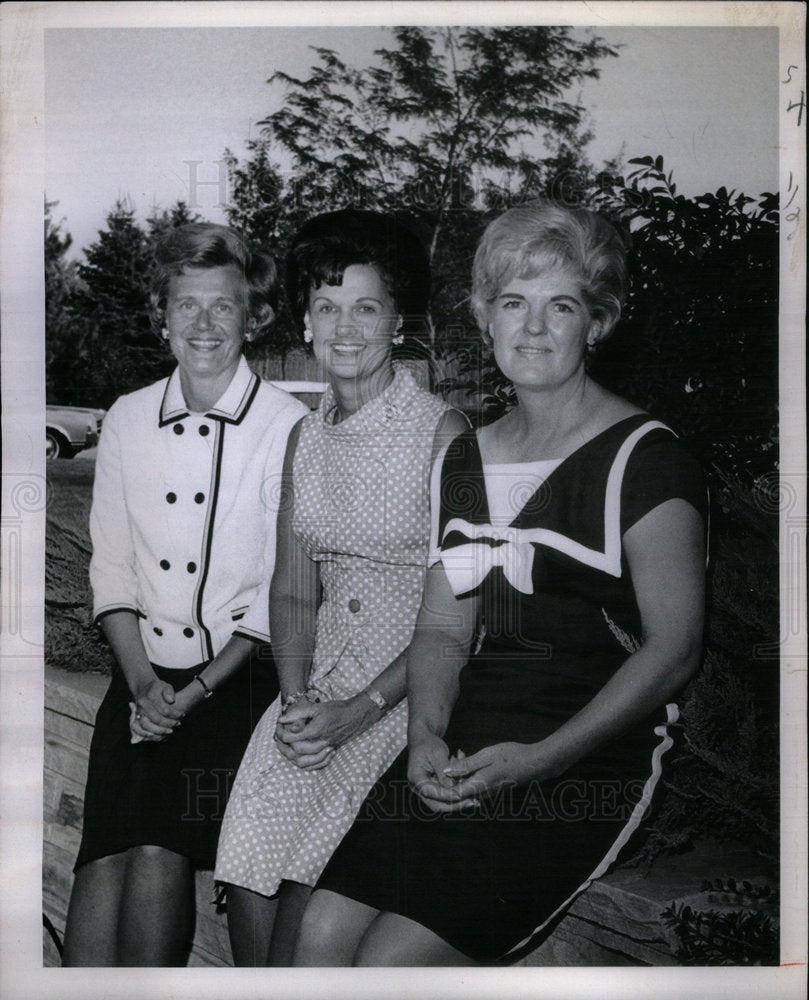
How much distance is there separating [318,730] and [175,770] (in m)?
0.45

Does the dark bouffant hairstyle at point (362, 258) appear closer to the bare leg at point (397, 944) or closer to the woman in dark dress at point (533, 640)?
the woman in dark dress at point (533, 640)

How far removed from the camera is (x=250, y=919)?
3.00 meters

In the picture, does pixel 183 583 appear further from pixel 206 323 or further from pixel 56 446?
pixel 206 323

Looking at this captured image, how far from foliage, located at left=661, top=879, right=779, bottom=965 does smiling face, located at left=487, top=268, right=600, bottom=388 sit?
150 cm

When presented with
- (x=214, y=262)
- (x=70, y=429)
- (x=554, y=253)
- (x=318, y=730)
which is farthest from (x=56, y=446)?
(x=554, y=253)

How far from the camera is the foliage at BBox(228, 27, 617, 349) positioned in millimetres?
3021

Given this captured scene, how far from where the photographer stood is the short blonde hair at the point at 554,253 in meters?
2.96

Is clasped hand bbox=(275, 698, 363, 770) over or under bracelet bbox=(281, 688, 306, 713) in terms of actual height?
under

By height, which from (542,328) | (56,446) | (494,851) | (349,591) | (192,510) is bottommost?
(494,851)

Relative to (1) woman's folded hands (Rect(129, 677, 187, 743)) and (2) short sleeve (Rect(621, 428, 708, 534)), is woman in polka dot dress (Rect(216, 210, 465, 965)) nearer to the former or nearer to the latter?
(1) woman's folded hands (Rect(129, 677, 187, 743))

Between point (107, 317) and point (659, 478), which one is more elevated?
point (107, 317)

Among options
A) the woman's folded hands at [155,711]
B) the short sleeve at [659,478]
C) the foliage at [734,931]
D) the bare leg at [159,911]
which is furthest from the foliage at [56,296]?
the foliage at [734,931]

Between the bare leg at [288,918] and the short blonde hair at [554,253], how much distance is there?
1619 mm

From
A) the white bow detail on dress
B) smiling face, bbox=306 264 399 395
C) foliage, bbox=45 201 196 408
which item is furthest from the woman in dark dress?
foliage, bbox=45 201 196 408
